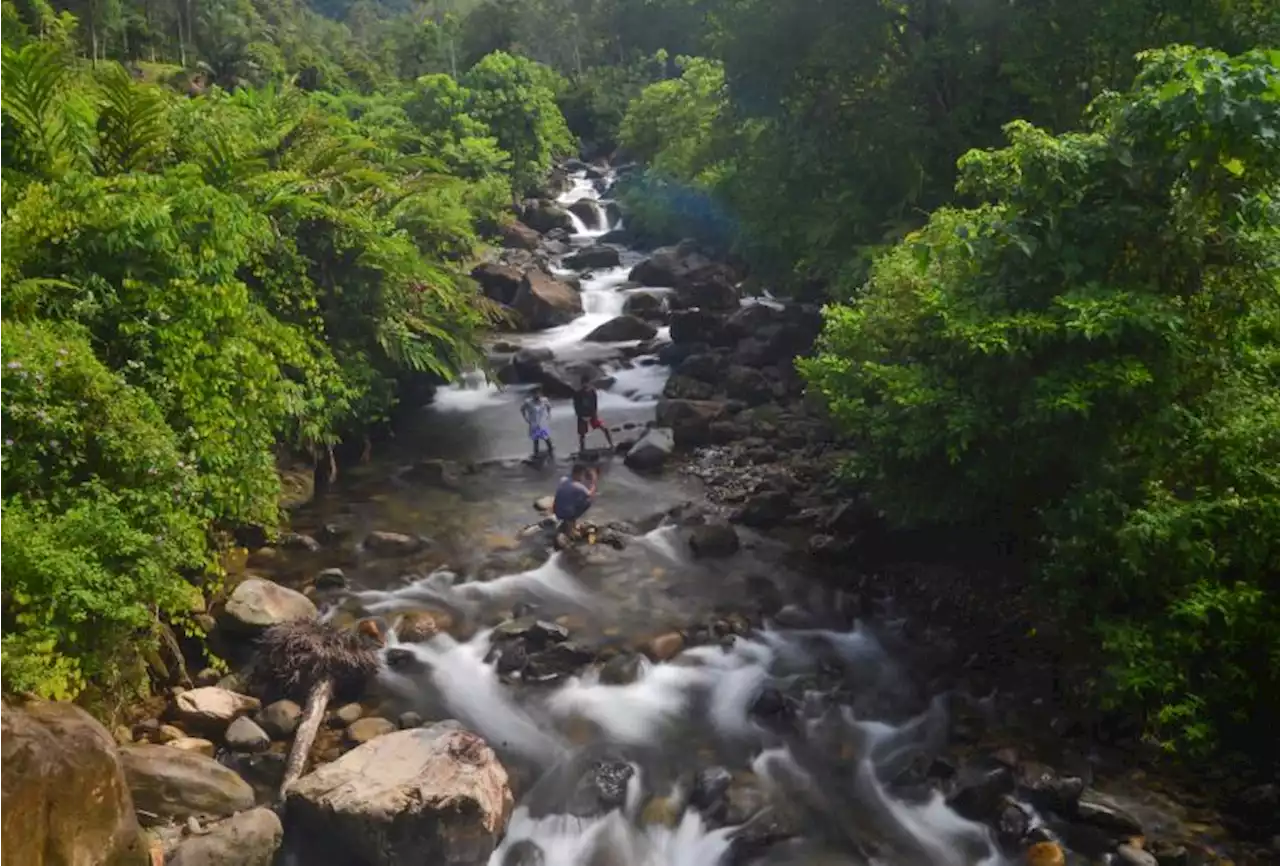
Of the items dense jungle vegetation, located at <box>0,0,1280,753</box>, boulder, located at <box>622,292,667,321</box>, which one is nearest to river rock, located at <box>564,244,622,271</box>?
boulder, located at <box>622,292,667,321</box>

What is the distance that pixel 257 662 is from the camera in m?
8.10

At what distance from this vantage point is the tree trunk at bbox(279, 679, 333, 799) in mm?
6801

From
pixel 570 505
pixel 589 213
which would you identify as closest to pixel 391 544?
pixel 570 505

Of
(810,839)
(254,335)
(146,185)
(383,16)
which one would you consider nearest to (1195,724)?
(810,839)

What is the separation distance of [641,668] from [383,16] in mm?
75421

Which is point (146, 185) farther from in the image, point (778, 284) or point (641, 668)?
point (778, 284)

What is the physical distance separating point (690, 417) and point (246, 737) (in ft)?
29.8

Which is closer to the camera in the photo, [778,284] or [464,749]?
[464,749]

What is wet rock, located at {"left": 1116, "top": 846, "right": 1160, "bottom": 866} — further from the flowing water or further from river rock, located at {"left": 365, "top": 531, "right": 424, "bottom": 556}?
river rock, located at {"left": 365, "top": 531, "right": 424, "bottom": 556}

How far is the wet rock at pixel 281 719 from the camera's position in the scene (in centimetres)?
736

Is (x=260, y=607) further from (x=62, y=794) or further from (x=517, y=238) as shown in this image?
(x=517, y=238)

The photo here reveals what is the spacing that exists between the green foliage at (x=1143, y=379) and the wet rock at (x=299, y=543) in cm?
651

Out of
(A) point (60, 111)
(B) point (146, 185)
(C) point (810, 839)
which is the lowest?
(C) point (810, 839)

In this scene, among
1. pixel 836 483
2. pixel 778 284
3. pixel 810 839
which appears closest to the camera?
pixel 810 839
